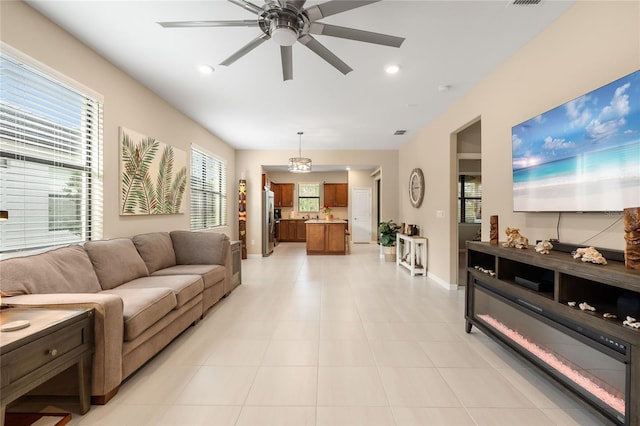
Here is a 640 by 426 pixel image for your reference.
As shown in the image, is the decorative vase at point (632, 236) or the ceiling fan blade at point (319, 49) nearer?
the decorative vase at point (632, 236)

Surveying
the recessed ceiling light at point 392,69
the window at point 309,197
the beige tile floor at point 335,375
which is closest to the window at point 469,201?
the beige tile floor at point 335,375

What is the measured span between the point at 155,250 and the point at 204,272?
2.21 feet

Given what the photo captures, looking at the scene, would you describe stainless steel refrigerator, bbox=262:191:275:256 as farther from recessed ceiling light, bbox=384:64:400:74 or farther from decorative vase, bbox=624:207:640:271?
decorative vase, bbox=624:207:640:271

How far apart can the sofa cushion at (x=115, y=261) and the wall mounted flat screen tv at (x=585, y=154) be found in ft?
12.3

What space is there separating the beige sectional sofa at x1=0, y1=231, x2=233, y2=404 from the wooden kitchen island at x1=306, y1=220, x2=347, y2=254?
4124 millimetres

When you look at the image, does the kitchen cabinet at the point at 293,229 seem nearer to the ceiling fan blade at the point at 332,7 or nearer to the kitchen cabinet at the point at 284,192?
the kitchen cabinet at the point at 284,192

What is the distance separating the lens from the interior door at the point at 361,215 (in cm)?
1005

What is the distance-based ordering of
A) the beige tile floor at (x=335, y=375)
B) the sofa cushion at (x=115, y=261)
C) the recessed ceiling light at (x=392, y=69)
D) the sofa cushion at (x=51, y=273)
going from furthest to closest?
the recessed ceiling light at (x=392, y=69) < the sofa cushion at (x=115, y=261) < the sofa cushion at (x=51, y=273) < the beige tile floor at (x=335, y=375)

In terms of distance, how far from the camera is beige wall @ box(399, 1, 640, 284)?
1.80 meters

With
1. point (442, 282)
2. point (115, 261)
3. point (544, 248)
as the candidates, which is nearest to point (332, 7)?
point (544, 248)

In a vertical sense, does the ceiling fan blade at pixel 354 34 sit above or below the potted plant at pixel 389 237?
above

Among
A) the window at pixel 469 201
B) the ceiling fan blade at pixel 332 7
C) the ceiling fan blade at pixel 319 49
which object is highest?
the ceiling fan blade at pixel 332 7

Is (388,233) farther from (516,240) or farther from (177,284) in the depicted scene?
(177,284)

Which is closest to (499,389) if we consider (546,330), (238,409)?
(546,330)
